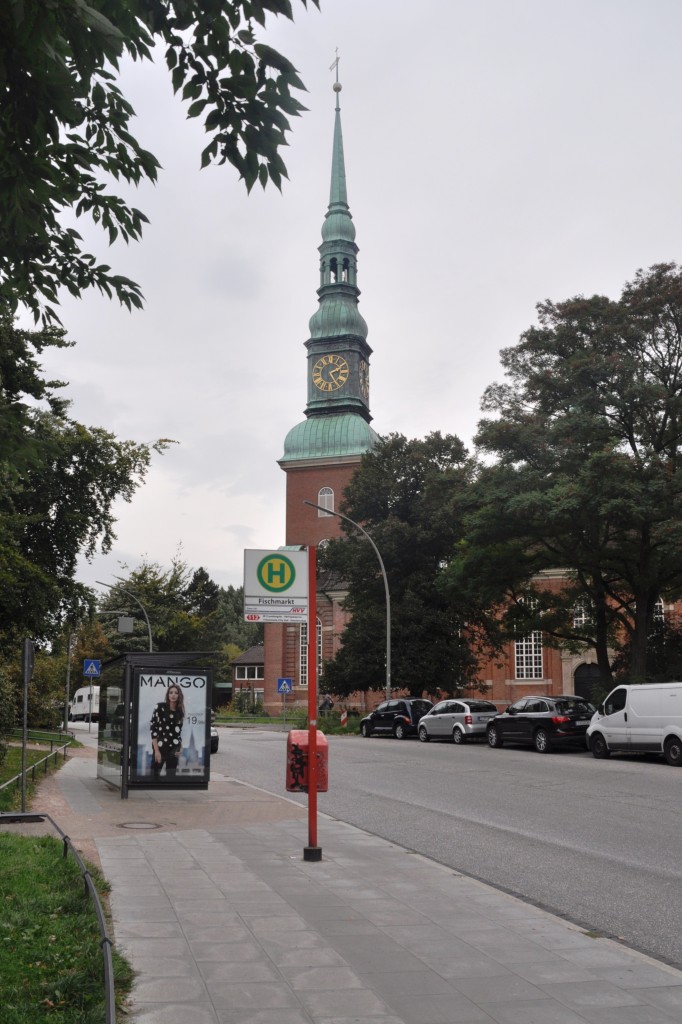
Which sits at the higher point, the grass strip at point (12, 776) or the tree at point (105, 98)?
the tree at point (105, 98)

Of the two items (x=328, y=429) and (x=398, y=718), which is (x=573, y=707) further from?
(x=328, y=429)

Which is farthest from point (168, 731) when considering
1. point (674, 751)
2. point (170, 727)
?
point (674, 751)

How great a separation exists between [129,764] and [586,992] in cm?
1194

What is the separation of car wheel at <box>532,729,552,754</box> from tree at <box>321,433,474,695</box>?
58.6 ft

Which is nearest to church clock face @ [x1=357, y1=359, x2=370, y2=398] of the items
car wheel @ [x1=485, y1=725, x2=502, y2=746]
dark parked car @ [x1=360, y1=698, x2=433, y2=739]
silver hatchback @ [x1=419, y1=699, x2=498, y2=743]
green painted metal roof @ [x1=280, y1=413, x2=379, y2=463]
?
green painted metal roof @ [x1=280, y1=413, x2=379, y2=463]

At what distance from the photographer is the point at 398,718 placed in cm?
3759

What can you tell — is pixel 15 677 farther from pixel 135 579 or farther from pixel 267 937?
pixel 135 579

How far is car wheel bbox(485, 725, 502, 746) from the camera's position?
29516 millimetres

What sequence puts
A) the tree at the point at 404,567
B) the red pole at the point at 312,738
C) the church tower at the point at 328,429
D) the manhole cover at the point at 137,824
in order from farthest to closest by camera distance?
the church tower at the point at 328,429 → the tree at the point at 404,567 → the manhole cover at the point at 137,824 → the red pole at the point at 312,738

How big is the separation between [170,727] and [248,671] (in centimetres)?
7803

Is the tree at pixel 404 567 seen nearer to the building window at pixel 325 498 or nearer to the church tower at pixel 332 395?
the church tower at pixel 332 395

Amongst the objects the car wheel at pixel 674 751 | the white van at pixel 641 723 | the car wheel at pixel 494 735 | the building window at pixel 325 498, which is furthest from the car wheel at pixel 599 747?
the building window at pixel 325 498

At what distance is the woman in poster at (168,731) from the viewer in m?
16.3

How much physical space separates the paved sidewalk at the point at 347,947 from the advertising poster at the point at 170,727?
526cm
